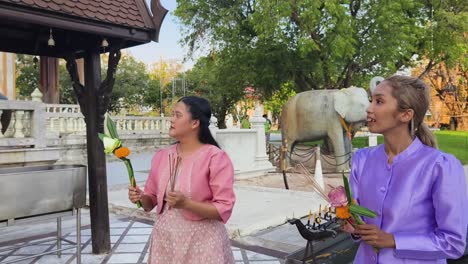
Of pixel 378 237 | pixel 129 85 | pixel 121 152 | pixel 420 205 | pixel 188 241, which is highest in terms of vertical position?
pixel 129 85

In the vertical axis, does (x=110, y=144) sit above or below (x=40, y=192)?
above

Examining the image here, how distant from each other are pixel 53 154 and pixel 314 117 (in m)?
7.69

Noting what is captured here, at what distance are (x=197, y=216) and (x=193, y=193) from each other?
135 millimetres

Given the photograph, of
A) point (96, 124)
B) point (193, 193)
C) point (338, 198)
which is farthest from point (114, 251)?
point (338, 198)

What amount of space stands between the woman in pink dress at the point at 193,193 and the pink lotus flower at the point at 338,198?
0.77m

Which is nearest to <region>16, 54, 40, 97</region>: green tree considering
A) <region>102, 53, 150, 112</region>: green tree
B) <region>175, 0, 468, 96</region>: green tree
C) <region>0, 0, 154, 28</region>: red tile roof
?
<region>102, 53, 150, 112</region>: green tree

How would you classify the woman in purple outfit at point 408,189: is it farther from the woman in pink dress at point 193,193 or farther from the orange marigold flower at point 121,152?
the orange marigold flower at point 121,152

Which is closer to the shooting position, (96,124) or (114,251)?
(96,124)

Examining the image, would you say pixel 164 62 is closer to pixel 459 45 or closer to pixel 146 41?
pixel 459 45

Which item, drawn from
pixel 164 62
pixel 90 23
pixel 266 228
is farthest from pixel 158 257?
pixel 164 62

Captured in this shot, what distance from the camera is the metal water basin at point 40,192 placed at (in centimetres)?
351

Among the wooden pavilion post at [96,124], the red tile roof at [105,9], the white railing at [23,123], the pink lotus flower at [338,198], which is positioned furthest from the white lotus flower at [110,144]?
the white railing at [23,123]

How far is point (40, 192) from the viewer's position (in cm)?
375

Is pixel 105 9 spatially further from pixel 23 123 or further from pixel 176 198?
pixel 23 123
